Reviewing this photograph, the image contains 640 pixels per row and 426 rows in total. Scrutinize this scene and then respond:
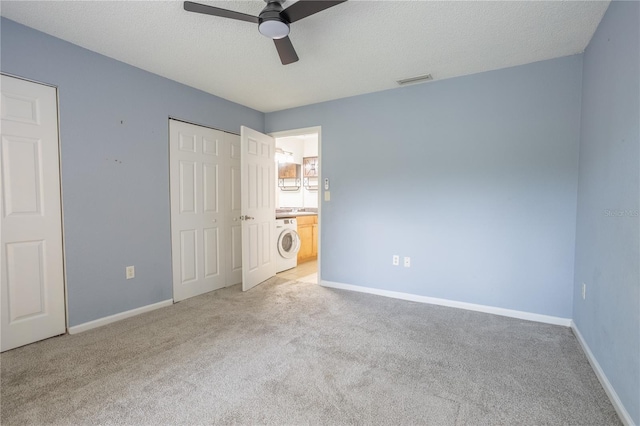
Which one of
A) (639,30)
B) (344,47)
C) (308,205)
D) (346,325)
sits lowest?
(346,325)

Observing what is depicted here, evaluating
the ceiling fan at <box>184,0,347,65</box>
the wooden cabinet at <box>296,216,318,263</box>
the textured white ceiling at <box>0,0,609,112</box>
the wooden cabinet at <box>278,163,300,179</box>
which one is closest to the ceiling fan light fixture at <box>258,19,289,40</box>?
the ceiling fan at <box>184,0,347,65</box>

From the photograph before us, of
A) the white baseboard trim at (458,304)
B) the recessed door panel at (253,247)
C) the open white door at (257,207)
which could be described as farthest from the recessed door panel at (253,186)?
the white baseboard trim at (458,304)

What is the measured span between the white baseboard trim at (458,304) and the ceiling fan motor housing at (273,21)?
2.83m

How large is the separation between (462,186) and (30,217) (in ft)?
12.4

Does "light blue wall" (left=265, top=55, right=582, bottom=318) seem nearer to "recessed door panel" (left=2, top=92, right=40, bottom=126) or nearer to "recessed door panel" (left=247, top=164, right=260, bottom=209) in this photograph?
"recessed door panel" (left=247, top=164, right=260, bottom=209)

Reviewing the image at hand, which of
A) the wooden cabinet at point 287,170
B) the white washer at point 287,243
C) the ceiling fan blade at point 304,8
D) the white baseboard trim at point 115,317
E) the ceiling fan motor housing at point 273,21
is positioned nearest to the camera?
the ceiling fan blade at point 304,8

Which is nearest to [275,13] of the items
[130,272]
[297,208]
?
[130,272]

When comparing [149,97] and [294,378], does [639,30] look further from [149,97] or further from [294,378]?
[149,97]

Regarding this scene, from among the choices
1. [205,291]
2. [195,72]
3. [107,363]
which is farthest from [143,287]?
[195,72]

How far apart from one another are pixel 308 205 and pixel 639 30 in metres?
5.35

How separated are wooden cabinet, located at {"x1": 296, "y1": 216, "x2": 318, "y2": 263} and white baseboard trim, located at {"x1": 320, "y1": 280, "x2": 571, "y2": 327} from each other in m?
1.36

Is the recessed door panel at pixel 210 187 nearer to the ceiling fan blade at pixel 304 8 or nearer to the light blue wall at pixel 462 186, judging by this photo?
the light blue wall at pixel 462 186

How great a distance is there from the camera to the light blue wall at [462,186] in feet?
8.58

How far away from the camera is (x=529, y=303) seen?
2.75m
